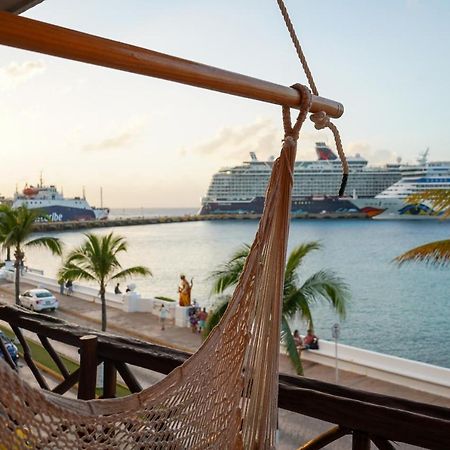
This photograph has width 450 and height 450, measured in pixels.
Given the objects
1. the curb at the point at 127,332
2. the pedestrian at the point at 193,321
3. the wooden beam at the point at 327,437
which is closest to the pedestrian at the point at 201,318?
the pedestrian at the point at 193,321

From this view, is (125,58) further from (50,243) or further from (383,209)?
(383,209)

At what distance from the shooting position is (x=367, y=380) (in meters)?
6.88

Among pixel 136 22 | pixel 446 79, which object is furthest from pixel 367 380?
pixel 446 79

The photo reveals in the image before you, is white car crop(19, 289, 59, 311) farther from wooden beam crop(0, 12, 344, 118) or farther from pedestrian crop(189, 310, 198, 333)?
wooden beam crop(0, 12, 344, 118)

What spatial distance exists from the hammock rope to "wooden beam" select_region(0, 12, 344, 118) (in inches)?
4.0

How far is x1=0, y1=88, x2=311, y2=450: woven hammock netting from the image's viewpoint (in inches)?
36.5

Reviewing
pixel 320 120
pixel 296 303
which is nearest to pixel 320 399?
pixel 320 120

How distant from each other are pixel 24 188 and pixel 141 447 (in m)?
41.7

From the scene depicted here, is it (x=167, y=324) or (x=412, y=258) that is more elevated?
(x=412, y=258)

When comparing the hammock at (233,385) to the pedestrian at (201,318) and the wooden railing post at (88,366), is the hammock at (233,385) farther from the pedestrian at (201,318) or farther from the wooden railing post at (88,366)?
the pedestrian at (201,318)

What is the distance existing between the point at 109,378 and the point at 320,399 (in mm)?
674

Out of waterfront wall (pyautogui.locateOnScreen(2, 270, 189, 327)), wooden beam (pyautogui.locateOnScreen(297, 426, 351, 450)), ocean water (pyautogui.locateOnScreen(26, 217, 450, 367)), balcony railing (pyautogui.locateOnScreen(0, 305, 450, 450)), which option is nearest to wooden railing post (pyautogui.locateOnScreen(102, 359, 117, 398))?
balcony railing (pyautogui.locateOnScreen(0, 305, 450, 450))

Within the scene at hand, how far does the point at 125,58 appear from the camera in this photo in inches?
26.6

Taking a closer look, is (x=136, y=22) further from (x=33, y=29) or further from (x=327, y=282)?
(x=327, y=282)
